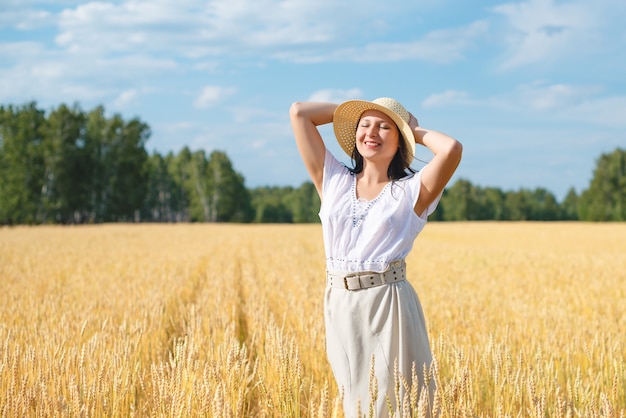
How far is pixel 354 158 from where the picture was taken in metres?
3.18

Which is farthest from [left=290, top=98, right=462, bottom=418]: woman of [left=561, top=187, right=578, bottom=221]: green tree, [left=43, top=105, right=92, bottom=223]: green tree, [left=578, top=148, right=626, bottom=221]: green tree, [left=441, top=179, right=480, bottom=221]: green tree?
[left=561, top=187, right=578, bottom=221]: green tree

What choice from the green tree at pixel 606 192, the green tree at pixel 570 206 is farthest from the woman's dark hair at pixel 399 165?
the green tree at pixel 570 206

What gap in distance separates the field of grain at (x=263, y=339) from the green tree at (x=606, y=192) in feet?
203

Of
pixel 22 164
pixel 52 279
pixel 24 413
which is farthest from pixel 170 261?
pixel 22 164

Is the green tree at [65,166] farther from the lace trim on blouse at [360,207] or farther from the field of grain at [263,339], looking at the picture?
the lace trim on blouse at [360,207]

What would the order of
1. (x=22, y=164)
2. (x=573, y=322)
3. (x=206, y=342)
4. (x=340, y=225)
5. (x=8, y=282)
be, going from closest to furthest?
(x=340, y=225) → (x=206, y=342) → (x=573, y=322) → (x=8, y=282) → (x=22, y=164)

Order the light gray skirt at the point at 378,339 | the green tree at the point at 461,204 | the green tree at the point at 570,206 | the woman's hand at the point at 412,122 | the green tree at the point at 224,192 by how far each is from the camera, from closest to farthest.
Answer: the light gray skirt at the point at 378,339 < the woman's hand at the point at 412,122 < the green tree at the point at 224,192 < the green tree at the point at 461,204 < the green tree at the point at 570,206

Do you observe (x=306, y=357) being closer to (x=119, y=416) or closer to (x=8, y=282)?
(x=119, y=416)

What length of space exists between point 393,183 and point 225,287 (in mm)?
5636

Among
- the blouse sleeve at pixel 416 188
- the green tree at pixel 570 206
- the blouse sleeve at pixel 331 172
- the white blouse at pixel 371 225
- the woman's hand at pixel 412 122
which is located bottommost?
the white blouse at pixel 371 225

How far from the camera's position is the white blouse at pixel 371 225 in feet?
8.95

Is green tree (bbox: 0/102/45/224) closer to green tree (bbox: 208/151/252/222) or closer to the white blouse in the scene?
green tree (bbox: 208/151/252/222)

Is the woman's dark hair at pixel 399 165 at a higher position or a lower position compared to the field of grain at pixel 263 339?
higher

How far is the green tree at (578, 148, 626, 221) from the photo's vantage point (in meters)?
68.9
